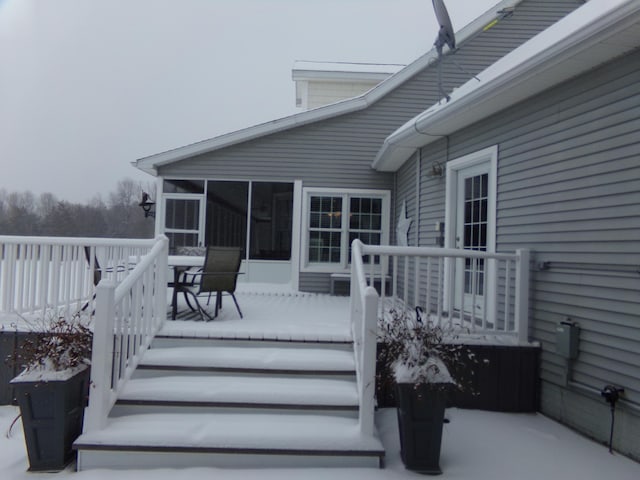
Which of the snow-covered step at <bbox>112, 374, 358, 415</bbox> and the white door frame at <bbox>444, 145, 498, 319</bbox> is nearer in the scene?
the snow-covered step at <bbox>112, 374, 358, 415</bbox>

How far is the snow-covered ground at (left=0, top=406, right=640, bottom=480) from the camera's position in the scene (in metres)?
2.83

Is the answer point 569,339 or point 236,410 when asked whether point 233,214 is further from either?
point 569,339

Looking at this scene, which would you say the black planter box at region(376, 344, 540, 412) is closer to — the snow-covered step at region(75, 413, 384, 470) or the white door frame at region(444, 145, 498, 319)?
the white door frame at region(444, 145, 498, 319)

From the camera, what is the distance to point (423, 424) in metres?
2.89

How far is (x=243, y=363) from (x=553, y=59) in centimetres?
322

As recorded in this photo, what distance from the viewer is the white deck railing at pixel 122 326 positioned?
302 cm

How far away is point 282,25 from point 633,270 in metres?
42.7

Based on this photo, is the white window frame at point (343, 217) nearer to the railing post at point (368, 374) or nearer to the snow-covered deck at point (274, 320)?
the snow-covered deck at point (274, 320)

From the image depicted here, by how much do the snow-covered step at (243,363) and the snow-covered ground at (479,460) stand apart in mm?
567

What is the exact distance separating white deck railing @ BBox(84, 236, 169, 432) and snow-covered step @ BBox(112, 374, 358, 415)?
Answer: 0.47 ft

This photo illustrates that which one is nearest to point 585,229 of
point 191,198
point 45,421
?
point 45,421

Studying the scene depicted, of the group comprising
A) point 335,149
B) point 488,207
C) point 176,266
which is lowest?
point 176,266

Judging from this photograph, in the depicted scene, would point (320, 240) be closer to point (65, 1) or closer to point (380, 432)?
point (380, 432)

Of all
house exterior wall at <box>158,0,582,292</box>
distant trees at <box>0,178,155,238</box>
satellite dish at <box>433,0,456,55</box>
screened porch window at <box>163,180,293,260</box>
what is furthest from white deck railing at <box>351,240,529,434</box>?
distant trees at <box>0,178,155,238</box>
